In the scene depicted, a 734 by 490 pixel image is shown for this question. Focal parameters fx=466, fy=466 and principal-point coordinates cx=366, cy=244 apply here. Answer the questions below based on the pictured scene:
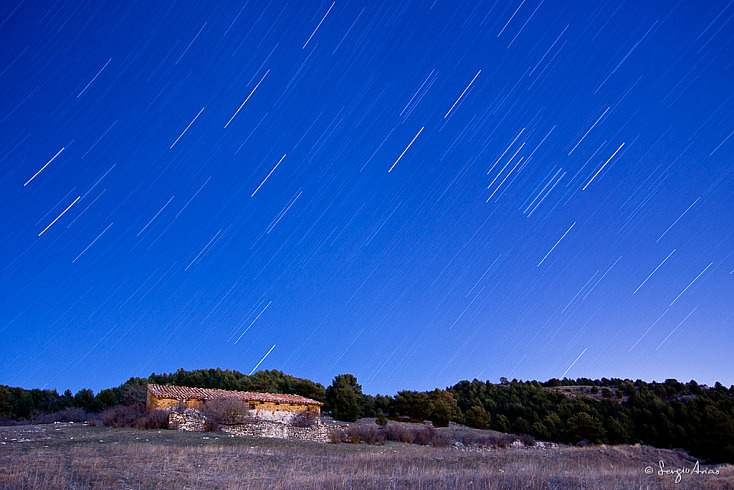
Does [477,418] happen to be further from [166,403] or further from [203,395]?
[166,403]

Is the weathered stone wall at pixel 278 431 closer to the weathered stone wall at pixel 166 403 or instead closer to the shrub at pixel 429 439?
the weathered stone wall at pixel 166 403

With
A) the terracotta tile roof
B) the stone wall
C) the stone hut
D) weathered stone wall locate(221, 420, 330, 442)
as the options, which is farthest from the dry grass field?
the terracotta tile roof

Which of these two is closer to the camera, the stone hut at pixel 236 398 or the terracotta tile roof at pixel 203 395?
the stone hut at pixel 236 398

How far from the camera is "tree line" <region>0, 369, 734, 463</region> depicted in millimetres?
38000

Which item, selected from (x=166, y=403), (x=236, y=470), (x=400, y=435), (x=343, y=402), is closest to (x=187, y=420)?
(x=166, y=403)

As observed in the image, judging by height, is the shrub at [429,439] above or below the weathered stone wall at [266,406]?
below

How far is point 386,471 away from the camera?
14.8 meters

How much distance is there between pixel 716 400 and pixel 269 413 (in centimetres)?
4155

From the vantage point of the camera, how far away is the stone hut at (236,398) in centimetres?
2903

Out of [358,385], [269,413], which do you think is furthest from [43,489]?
[358,385]

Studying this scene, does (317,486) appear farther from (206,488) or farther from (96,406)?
(96,406)

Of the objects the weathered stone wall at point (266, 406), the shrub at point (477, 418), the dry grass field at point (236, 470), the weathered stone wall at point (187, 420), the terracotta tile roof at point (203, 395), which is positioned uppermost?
the terracotta tile roof at point (203, 395)

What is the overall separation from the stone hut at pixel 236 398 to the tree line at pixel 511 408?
356 cm

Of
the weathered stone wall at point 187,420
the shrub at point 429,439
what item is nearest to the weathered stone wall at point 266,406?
the weathered stone wall at point 187,420
